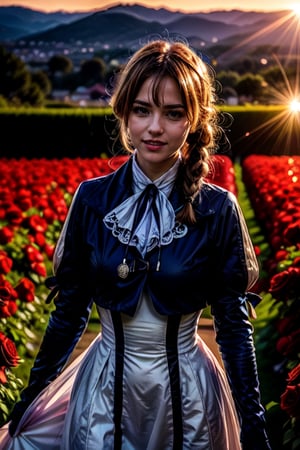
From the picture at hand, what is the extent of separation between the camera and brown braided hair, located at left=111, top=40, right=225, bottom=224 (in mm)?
1824

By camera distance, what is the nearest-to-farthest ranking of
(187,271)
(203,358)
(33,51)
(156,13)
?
(187,271)
(203,358)
(156,13)
(33,51)

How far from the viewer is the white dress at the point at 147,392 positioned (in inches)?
76.3

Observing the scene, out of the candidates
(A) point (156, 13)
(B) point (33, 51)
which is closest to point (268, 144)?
(A) point (156, 13)

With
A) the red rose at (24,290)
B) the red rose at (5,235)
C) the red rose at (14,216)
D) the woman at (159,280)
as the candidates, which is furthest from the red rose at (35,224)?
the woman at (159,280)

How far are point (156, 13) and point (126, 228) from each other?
1.06 metres

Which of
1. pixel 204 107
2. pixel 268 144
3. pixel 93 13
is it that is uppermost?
pixel 93 13

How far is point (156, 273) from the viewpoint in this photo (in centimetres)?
185

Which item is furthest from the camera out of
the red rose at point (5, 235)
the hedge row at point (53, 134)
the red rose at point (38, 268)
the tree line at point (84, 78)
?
the tree line at point (84, 78)

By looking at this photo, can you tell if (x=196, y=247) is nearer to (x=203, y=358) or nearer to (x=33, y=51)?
(x=203, y=358)

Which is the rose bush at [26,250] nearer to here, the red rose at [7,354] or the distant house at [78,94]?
the red rose at [7,354]

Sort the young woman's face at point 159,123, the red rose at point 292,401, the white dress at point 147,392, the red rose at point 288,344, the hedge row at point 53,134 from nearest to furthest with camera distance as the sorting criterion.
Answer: the young woman's face at point 159,123
the white dress at point 147,392
the red rose at point 292,401
the red rose at point 288,344
the hedge row at point 53,134

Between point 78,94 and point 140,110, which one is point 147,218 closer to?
point 140,110

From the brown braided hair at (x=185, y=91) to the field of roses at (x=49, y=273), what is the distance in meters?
0.46

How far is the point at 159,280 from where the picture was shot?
1850mm
